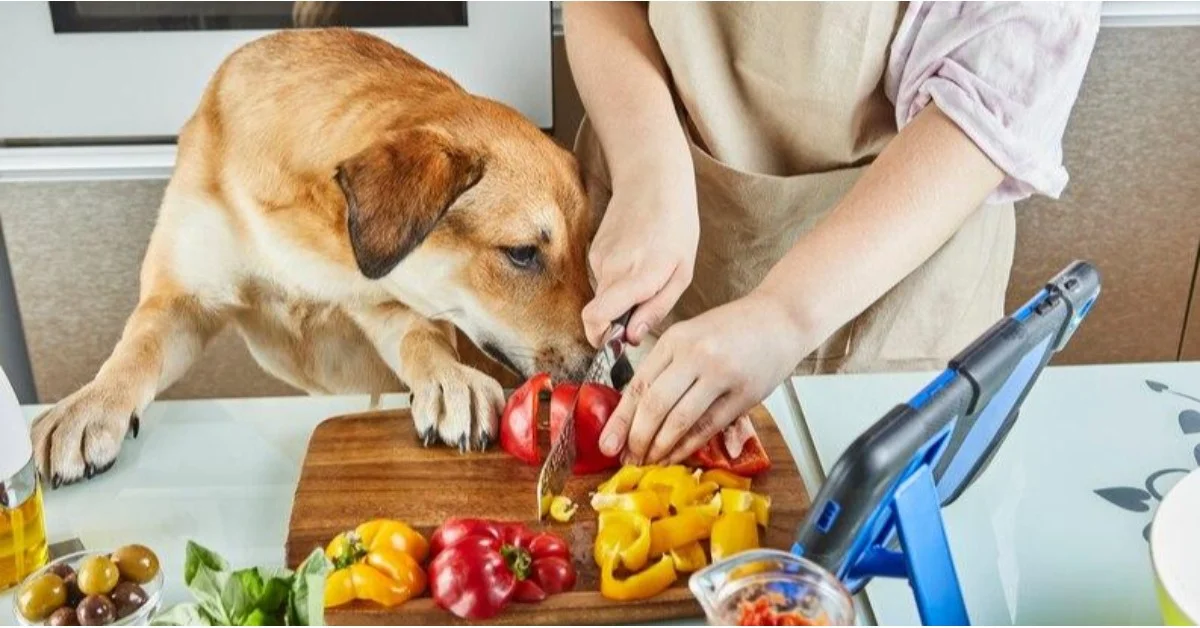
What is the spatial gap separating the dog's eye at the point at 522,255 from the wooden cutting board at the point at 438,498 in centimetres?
18

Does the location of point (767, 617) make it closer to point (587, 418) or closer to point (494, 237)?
point (587, 418)

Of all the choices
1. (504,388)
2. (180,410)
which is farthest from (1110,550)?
(180,410)

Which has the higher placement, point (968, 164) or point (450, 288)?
point (968, 164)

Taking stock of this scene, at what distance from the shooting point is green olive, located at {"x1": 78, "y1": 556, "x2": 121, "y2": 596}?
0.63 m

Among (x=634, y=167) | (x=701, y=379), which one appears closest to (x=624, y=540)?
(x=701, y=379)

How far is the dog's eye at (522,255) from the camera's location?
3.26 feet

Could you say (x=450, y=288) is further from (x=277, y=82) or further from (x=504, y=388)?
(x=277, y=82)

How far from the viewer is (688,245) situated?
3.01ft

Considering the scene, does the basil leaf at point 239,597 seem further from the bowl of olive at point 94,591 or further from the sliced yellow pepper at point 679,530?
the sliced yellow pepper at point 679,530

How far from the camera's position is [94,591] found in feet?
2.08

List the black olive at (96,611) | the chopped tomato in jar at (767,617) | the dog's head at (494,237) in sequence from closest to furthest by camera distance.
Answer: the chopped tomato in jar at (767,617)
the black olive at (96,611)
the dog's head at (494,237)

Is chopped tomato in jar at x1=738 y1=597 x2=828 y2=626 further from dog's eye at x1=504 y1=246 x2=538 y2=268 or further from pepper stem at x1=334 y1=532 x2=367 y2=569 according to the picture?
dog's eye at x1=504 y1=246 x2=538 y2=268

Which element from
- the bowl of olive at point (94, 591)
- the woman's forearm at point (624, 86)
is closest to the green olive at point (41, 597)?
the bowl of olive at point (94, 591)

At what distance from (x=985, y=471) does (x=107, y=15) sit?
33.3 inches
